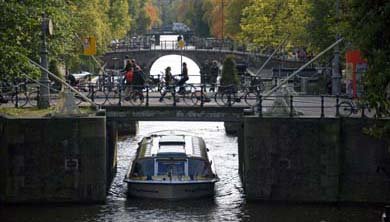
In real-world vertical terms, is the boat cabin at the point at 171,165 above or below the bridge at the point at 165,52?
below

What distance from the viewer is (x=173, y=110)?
36.8m

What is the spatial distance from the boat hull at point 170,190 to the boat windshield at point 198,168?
57cm

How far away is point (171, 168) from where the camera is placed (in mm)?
35219

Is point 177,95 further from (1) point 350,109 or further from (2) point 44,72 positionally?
(1) point 350,109

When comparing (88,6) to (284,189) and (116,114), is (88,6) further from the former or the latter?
(284,189)

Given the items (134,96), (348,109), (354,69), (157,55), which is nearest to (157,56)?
(157,55)

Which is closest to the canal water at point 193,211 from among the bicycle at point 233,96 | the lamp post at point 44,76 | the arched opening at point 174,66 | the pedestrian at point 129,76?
the bicycle at point 233,96

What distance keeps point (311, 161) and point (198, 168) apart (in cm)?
442

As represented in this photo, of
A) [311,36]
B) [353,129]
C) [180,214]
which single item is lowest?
[180,214]

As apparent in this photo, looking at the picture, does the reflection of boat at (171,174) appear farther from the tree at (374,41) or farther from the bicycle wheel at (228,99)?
the tree at (374,41)

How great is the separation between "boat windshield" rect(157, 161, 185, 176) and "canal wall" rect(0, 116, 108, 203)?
107 inches

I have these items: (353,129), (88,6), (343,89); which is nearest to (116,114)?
(353,129)

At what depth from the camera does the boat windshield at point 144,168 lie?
35.2m

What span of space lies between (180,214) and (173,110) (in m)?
5.78
